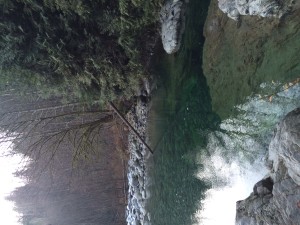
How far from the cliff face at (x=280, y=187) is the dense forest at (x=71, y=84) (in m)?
2.36

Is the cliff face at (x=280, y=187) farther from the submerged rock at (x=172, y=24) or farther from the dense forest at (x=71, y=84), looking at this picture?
the dense forest at (x=71, y=84)

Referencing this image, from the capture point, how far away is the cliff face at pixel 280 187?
9.08 ft

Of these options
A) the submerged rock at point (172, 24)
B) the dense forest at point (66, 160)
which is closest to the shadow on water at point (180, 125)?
the submerged rock at point (172, 24)

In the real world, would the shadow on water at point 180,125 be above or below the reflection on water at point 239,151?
above

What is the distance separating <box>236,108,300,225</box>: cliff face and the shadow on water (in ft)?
4.81

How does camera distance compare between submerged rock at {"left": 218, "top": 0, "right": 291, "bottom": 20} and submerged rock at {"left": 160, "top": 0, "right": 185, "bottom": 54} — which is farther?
submerged rock at {"left": 160, "top": 0, "right": 185, "bottom": 54}

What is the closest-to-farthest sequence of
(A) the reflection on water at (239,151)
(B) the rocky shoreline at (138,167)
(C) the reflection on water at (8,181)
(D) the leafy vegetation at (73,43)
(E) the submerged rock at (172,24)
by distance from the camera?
(A) the reflection on water at (239,151) → (D) the leafy vegetation at (73,43) → (E) the submerged rock at (172,24) → (C) the reflection on water at (8,181) → (B) the rocky shoreline at (138,167)

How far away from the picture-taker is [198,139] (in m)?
5.37

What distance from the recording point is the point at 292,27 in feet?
11.6

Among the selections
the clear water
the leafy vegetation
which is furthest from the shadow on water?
the leafy vegetation

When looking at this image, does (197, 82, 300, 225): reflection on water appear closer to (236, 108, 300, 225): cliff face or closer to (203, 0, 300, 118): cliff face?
(203, 0, 300, 118): cliff face

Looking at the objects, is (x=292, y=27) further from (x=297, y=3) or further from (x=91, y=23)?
(x=91, y=23)

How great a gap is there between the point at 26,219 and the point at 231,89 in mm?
5891

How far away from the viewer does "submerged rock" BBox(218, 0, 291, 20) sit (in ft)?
11.5
